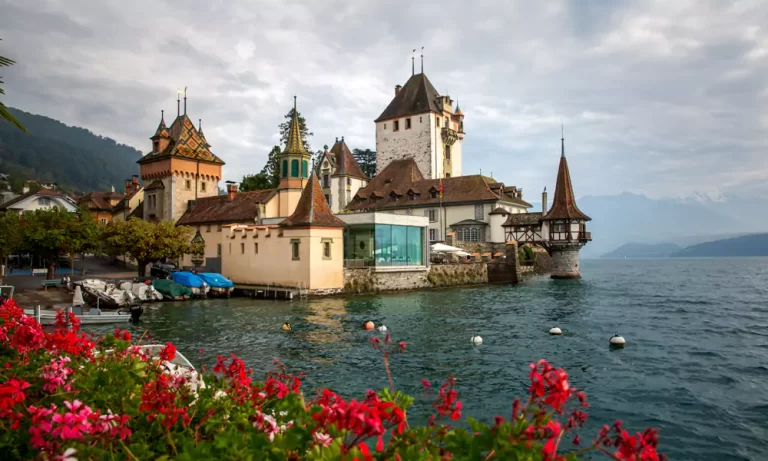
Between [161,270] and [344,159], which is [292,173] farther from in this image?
[344,159]

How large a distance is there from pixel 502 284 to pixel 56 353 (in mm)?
45092

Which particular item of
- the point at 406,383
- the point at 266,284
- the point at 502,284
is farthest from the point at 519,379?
the point at 502,284

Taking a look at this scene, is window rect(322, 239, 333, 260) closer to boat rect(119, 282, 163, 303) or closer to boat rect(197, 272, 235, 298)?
boat rect(197, 272, 235, 298)

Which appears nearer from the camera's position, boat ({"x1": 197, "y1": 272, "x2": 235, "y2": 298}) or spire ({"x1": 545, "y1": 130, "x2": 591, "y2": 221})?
boat ({"x1": 197, "y1": 272, "x2": 235, "y2": 298})

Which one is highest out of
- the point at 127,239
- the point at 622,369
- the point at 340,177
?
the point at 340,177

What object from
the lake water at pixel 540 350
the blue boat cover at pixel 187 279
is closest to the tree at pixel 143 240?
the blue boat cover at pixel 187 279

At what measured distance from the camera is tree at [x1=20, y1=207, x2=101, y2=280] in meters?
33.3

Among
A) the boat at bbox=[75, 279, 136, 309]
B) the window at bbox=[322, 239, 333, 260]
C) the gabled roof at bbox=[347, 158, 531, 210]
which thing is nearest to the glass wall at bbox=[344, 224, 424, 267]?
the window at bbox=[322, 239, 333, 260]

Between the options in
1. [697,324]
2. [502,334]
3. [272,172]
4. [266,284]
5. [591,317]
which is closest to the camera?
[502,334]

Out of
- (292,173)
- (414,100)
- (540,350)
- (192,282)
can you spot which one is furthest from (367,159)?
(540,350)

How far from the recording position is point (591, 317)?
87.0ft

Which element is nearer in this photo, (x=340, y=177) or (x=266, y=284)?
(x=266, y=284)

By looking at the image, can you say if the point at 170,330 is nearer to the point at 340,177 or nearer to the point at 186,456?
the point at 186,456

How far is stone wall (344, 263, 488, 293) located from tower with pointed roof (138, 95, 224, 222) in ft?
78.6
